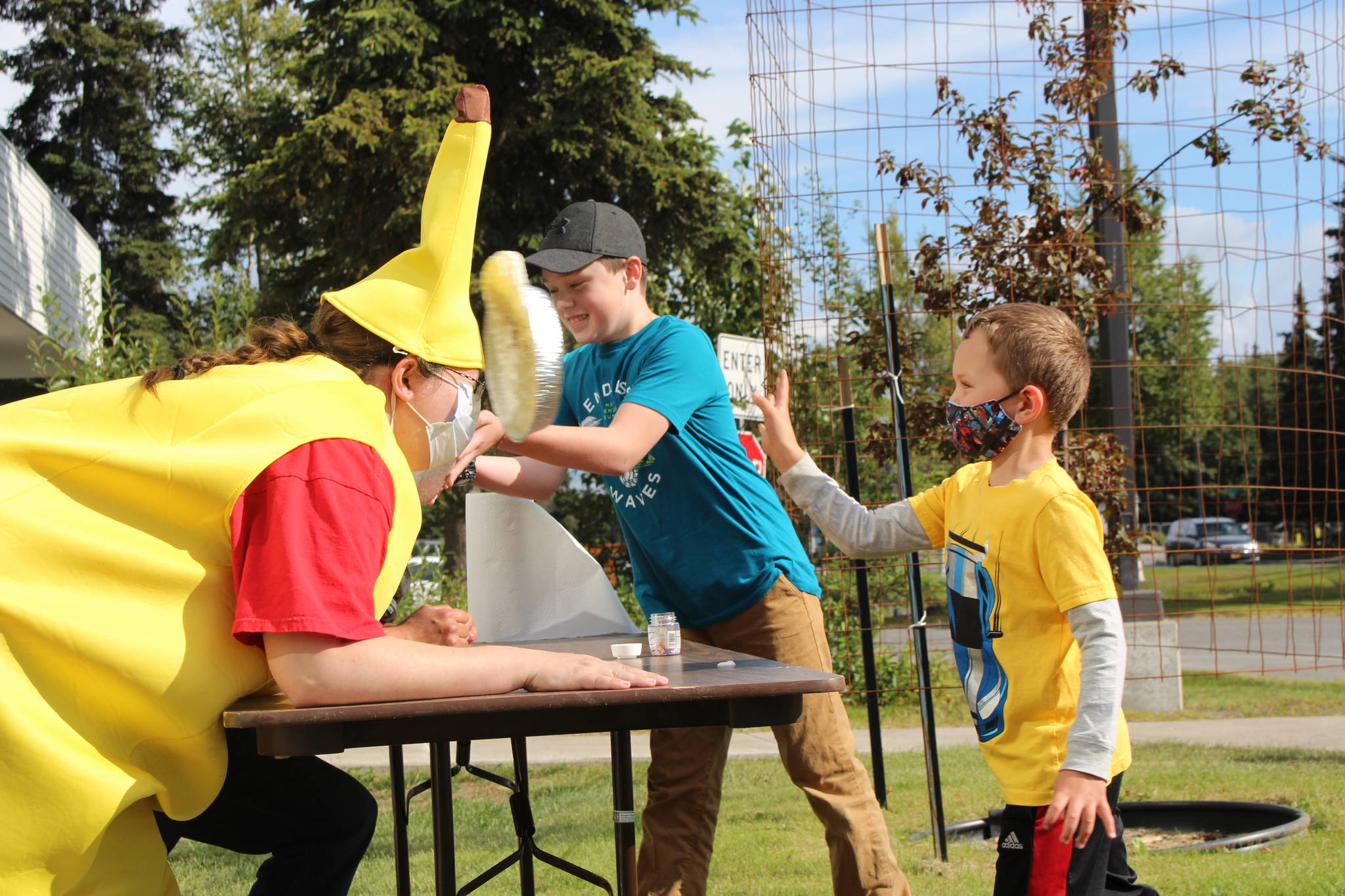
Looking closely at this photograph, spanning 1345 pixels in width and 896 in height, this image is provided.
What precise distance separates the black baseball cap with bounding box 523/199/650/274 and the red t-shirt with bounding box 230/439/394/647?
1.38 metres

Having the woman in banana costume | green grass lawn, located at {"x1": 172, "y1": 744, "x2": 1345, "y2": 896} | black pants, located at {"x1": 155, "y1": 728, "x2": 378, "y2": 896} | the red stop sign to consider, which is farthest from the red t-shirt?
the red stop sign

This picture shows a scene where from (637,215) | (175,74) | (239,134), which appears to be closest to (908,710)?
(637,215)

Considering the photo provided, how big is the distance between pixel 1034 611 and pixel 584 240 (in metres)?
1.53

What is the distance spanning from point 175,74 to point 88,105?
2445 millimetres

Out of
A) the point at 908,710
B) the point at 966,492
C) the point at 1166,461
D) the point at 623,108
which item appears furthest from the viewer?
the point at 1166,461

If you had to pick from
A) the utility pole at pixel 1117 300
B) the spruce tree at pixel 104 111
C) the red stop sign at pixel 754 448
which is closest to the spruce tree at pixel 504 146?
the utility pole at pixel 1117 300

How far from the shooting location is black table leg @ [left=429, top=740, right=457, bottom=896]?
2.56m

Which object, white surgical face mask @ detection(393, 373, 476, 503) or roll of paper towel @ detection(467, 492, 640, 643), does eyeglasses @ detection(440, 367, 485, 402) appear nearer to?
white surgical face mask @ detection(393, 373, 476, 503)

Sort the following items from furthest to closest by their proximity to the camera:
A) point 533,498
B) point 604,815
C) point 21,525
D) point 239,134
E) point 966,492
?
point 239,134 → point 604,815 → point 533,498 → point 966,492 → point 21,525

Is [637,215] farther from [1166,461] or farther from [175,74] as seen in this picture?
[1166,461]

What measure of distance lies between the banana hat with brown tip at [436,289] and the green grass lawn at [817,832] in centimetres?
274

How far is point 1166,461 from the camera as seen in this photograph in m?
36.8

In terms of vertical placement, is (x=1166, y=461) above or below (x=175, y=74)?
below

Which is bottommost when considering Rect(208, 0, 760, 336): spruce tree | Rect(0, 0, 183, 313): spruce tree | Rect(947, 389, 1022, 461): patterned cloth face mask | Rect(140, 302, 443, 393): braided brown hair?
Rect(947, 389, 1022, 461): patterned cloth face mask
